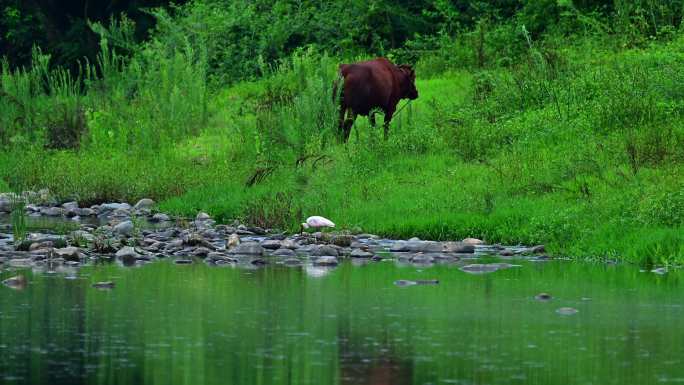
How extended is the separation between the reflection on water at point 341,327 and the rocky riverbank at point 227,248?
2.60ft

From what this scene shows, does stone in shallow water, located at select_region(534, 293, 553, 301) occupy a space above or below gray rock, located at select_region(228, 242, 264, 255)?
above

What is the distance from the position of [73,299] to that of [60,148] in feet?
52.5

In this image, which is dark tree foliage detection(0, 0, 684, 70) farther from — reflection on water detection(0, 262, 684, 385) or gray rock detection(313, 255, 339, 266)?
reflection on water detection(0, 262, 684, 385)

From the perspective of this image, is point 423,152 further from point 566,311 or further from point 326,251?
point 566,311

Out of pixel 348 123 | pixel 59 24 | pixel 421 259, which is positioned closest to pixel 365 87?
pixel 348 123

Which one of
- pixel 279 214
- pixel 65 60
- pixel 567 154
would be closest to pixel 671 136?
pixel 567 154

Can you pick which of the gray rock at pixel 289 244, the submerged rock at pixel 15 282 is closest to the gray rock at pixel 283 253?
the gray rock at pixel 289 244

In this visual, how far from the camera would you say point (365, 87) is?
23781 millimetres

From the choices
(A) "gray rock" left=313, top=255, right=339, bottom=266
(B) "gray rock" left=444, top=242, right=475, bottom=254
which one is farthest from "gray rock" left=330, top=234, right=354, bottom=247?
(A) "gray rock" left=313, top=255, right=339, bottom=266

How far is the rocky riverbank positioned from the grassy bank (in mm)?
726

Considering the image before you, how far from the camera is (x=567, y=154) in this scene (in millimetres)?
19906

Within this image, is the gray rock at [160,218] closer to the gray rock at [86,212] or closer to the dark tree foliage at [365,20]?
the gray rock at [86,212]

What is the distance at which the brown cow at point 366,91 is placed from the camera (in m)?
23.7

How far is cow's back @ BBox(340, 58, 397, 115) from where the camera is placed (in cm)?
2369
